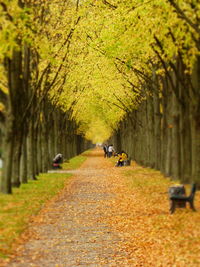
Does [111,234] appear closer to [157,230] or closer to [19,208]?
[157,230]

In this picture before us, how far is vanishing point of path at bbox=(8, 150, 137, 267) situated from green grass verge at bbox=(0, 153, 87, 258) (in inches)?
14.9

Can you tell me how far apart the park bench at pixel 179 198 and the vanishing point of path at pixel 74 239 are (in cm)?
210

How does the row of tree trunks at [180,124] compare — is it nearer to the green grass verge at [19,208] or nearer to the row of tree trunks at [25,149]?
the green grass verge at [19,208]

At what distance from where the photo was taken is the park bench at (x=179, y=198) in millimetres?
16406

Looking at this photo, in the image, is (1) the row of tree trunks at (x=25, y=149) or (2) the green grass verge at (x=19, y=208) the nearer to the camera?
(2) the green grass verge at (x=19, y=208)

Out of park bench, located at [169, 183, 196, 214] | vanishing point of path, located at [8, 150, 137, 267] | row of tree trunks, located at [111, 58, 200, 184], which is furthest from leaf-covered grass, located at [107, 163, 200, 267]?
row of tree trunks, located at [111, 58, 200, 184]

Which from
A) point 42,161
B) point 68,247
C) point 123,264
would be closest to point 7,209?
point 68,247

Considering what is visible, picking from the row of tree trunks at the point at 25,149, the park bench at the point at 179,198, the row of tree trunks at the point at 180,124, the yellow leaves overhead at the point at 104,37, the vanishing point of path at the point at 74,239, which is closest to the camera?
the vanishing point of path at the point at 74,239

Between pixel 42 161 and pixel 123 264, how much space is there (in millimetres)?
30862

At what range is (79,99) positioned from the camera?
60.4 metres

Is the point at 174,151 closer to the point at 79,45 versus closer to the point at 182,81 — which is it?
the point at 182,81

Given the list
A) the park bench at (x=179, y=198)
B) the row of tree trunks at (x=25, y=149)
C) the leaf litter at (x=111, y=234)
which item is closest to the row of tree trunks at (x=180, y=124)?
the leaf litter at (x=111, y=234)

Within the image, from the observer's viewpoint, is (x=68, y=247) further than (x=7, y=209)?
No

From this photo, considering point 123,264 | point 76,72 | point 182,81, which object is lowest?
point 123,264
